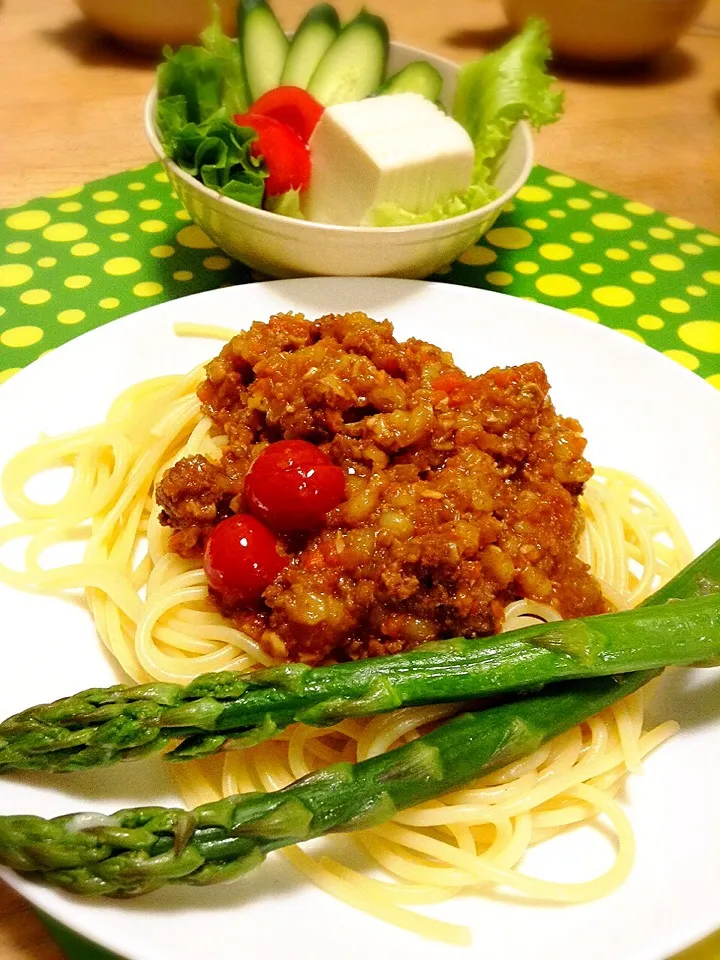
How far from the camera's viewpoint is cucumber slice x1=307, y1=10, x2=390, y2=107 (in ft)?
20.9

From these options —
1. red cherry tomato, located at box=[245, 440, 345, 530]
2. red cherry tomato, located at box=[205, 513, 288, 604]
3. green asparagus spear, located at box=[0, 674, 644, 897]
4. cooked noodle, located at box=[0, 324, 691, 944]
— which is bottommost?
cooked noodle, located at box=[0, 324, 691, 944]

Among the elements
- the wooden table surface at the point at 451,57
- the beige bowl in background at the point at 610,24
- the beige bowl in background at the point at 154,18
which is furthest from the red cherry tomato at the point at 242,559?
the beige bowl in background at the point at 610,24

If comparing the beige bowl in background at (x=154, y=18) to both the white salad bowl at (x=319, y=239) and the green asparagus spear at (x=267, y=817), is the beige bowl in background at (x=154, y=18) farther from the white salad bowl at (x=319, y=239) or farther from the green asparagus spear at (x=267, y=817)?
the green asparagus spear at (x=267, y=817)

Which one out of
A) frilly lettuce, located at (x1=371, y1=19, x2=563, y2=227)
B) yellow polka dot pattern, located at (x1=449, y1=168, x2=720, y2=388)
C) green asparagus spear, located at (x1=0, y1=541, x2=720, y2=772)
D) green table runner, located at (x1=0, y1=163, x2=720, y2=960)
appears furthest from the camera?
frilly lettuce, located at (x1=371, y1=19, x2=563, y2=227)

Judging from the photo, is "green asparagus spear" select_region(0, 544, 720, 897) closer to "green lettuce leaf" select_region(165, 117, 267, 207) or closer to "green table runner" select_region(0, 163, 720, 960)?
"green table runner" select_region(0, 163, 720, 960)

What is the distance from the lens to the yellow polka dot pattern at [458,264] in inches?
215

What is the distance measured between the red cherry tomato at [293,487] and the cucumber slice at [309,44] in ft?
13.5

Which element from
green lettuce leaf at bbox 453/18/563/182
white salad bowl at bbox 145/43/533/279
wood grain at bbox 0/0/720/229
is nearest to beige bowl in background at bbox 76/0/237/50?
wood grain at bbox 0/0/720/229

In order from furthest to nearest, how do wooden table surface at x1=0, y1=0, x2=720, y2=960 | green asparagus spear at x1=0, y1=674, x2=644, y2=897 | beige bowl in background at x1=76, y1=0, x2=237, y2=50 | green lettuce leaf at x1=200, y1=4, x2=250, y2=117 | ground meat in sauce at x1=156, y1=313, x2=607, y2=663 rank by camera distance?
beige bowl in background at x1=76, y1=0, x2=237, y2=50 → wooden table surface at x1=0, y1=0, x2=720, y2=960 → green lettuce leaf at x1=200, y1=4, x2=250, y2=117 → ground meat in sauce at x1=156, y1=313, x2=607, y2=663 → green asparagus spear at x1=0, y1=674, x2=644, y2=897

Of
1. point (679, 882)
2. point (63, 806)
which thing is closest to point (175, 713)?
point (63, 806)

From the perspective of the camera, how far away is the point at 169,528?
12.6 ft

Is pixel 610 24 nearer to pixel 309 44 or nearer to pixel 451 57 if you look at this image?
pixel 451 57

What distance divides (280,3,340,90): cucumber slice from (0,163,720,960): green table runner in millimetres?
1315

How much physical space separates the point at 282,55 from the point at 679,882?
6124mm
